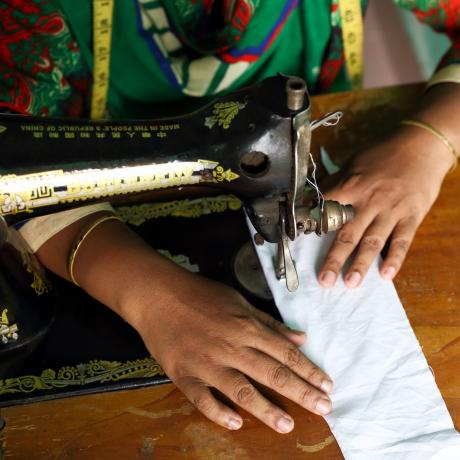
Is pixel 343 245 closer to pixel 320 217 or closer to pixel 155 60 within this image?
pixel 320 217

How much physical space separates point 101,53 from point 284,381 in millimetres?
731

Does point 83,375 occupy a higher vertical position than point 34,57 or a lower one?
lower

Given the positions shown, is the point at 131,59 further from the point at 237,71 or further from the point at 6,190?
the point at 6,190

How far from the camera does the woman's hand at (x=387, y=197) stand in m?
1.01

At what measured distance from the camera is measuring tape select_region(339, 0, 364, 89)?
4.18 ft

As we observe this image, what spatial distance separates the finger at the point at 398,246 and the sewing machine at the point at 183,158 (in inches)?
7.4

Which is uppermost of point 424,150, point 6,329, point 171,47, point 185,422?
point 171,47

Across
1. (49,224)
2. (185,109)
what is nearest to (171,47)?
(185,109)

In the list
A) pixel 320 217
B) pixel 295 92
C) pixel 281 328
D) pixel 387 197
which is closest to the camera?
pixel 295 92

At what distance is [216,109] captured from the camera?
2.63ft

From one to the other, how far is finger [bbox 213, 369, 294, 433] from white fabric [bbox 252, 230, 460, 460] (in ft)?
0.22

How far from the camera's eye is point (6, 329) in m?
0.90

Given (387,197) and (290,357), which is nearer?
(290,357)

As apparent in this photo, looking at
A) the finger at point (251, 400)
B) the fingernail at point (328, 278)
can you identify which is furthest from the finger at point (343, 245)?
the finger at point (251, 400)
